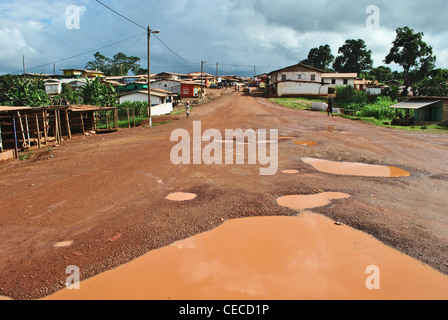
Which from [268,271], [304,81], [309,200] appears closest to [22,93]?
[309,200]

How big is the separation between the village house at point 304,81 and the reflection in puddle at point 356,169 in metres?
36.9

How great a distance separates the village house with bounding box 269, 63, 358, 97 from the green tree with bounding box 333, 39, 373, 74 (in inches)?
916

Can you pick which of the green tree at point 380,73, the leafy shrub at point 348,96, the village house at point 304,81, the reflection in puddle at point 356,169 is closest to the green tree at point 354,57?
the green tree at point 380,73

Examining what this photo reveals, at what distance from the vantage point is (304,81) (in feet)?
155

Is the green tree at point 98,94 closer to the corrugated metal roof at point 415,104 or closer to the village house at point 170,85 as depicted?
the village house at point 170,85

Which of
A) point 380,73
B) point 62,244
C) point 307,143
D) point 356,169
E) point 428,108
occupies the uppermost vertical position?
point 380,73

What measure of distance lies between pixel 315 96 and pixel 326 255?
43103mm

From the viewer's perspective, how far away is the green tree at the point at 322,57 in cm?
8488

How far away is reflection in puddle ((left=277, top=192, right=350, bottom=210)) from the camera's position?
7821 mm

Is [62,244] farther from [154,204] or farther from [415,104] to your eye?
[415,104]

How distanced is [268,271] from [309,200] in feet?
10.8

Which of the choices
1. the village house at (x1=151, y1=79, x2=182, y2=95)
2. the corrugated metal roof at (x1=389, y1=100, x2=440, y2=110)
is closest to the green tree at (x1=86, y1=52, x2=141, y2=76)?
the village house at (x1=151, y1=79, x2=182, y2=95)
